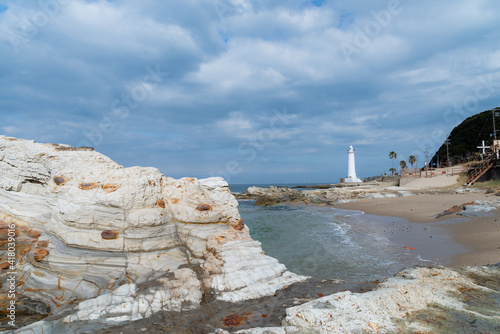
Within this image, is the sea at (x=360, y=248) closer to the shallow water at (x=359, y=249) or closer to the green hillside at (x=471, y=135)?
the shallow water at (x=359, y=249)

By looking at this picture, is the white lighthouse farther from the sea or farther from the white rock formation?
the white rock formation

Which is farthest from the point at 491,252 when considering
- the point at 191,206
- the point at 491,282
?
the point at 191,206

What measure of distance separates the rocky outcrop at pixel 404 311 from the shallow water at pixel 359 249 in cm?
288

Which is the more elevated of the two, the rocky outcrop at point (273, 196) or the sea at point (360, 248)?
the rocky outcrop at point (273, 196)

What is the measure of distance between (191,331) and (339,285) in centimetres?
355

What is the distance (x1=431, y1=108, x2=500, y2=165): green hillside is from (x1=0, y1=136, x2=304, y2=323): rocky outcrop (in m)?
67.2

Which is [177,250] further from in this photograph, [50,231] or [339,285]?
[339,285]

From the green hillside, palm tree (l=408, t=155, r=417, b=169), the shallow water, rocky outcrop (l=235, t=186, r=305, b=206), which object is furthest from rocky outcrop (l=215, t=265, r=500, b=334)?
palm tree (l=408, t=155, r=417, b=169)

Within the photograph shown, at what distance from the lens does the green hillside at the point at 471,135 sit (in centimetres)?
6338

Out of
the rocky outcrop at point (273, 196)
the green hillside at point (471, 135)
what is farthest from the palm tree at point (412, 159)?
the rocky outcrop at point (273, 196)

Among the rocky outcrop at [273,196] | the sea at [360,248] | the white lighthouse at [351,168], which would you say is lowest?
the sea at [360,248]

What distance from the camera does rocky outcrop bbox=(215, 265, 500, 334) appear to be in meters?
3.89

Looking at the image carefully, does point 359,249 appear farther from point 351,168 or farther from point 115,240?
point 351,168

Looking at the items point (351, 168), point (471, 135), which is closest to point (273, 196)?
point (351, 168)
